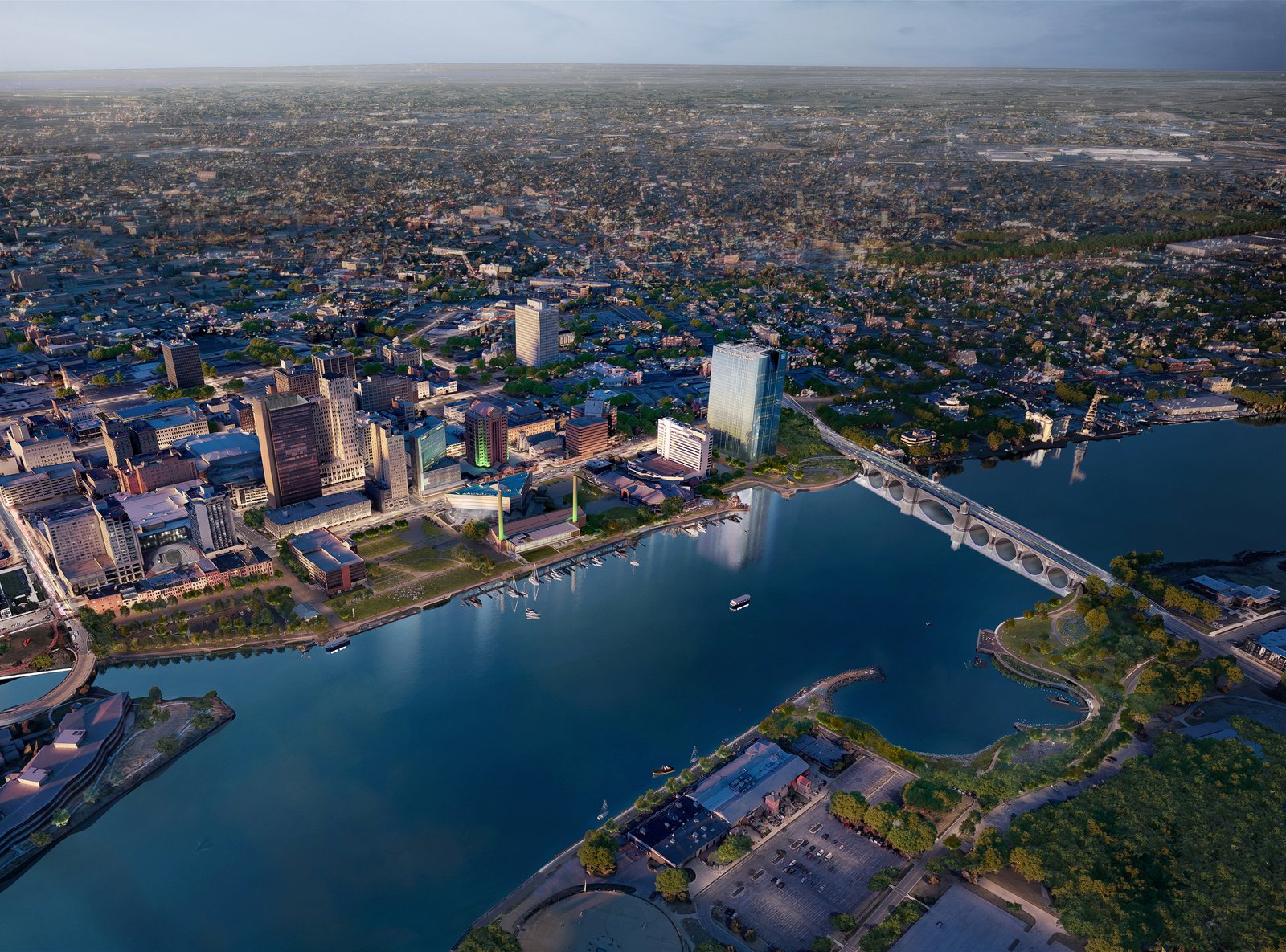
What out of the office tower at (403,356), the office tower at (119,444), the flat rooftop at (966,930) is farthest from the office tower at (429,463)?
the flat rooftop at (966,930)

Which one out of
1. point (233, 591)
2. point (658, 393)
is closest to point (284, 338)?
point (658, 393)

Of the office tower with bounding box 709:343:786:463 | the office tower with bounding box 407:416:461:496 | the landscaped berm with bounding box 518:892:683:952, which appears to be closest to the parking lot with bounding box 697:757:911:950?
the landscaped berm with bounding box 518:892:683:952

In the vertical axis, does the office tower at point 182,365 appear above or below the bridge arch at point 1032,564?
above

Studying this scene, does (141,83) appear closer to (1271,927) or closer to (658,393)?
(658,393)

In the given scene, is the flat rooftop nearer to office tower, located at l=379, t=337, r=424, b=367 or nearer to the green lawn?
the green lawn

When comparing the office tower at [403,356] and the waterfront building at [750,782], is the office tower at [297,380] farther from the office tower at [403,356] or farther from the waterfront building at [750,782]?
the waterfront building at [750,782]

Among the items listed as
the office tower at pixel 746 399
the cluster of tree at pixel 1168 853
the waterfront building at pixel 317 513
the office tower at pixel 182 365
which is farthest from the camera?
the office tower at pixel 182 365

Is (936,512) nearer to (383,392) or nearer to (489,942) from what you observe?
(383,392)

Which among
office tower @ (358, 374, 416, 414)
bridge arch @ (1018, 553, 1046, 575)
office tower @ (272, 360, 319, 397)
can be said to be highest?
office tower @ (272, 360, 319, 397)
